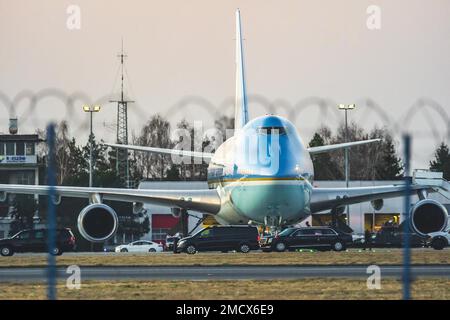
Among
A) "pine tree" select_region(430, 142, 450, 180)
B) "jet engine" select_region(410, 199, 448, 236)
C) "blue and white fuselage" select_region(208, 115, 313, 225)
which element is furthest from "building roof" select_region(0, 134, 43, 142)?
"jet engine" select_region(410, 199, 448, 236)

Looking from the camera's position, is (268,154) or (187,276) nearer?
(187,276)

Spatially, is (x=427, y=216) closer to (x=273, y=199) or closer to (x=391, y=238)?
(x=273, y=199)

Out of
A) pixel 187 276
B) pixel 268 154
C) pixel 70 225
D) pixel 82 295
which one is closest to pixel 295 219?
pixel 268 154

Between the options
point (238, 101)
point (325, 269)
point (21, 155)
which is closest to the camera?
point (325, 269)

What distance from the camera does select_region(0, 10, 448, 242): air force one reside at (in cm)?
4503

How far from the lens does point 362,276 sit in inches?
1174

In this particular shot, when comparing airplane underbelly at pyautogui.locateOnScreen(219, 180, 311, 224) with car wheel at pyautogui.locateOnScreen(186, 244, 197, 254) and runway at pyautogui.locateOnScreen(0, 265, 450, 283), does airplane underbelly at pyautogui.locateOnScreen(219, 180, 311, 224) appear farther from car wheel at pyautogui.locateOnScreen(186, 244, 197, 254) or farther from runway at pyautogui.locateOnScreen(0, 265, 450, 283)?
runway at pyautogui.locateOnScreen(0, 265, 450, 283)

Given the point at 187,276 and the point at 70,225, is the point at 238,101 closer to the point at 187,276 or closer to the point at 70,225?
the point at 70,225

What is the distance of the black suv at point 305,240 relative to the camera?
48.9 meters

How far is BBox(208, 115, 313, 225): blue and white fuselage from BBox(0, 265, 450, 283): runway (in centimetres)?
1039

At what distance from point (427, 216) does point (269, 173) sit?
866 cm

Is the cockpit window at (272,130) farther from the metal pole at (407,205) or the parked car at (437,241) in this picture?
the metal pole at (407,205)

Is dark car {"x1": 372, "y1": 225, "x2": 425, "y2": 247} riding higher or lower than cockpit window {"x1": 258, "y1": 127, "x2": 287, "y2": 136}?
lower
